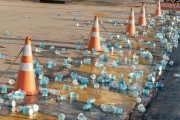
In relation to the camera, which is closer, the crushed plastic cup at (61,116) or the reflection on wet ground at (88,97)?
the crushed plastic cup at (61,116)

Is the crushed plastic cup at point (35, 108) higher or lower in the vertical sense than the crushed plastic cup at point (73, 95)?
lower

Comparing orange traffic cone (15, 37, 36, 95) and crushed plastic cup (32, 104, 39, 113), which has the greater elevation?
orange traffic cone (15, 37, 36, 95)

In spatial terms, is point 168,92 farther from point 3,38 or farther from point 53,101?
point 3,38

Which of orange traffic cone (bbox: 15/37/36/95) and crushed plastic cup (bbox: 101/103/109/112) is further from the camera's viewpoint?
orange traffic cone (bbox: 15/37/36/95)

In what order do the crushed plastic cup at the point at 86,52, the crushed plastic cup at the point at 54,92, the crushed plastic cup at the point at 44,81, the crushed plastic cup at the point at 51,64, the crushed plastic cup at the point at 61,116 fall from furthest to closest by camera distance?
the crushed plastic cup at the point at 86,52, the crushed plastic cup at the point at 51,64, the crushed plastic cup at the point at 44,81, the crushed plastic cup at the point at 54,92, the crushed plastic cup at the point at 61,116

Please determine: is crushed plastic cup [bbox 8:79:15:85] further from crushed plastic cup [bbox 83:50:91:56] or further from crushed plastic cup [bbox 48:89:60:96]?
crushed plastic cup [bbox 83:50:91:56]

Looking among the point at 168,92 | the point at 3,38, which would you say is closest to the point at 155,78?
the point at 168,92

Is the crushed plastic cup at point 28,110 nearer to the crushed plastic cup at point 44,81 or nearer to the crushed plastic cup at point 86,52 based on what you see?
the crushed plastic cup at point 44,81

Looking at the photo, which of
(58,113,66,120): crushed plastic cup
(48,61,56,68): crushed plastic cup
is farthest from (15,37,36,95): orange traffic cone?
(48,61,56,68): crushed plastic cup

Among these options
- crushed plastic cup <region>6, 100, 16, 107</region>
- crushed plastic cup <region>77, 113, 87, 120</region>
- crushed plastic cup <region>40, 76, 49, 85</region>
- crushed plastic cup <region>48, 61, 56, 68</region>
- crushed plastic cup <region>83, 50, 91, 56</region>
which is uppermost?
crushed plastic cup <region>83, 50, 91, 56</region>

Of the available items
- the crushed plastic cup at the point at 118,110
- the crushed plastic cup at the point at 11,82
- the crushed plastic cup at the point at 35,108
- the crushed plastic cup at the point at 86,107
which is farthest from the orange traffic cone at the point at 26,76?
the crushed plastic cup at the point at 118,110

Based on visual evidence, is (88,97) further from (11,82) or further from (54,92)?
(11,82)

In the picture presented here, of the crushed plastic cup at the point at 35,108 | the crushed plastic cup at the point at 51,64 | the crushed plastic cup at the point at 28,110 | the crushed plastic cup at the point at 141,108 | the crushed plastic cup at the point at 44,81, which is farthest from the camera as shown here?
the crushed plastic cup at the point at 51,64

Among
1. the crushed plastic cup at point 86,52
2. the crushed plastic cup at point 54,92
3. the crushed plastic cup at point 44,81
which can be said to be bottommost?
the crushed plastic cup at point 54,92
